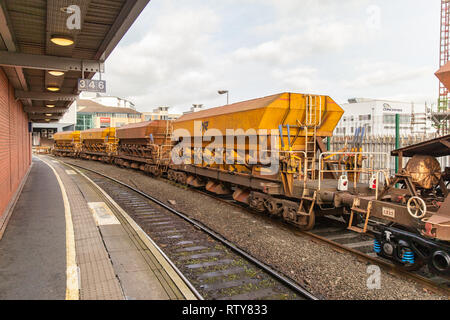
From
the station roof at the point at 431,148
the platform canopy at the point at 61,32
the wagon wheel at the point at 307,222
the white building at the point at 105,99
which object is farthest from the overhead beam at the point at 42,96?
the white building at the point at 105,99

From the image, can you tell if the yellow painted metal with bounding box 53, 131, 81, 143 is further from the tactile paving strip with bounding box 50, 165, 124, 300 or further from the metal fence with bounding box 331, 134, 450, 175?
the metal fence with bounding box 331, 134, 450, 175

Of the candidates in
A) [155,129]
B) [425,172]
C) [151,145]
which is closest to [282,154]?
[425,172]

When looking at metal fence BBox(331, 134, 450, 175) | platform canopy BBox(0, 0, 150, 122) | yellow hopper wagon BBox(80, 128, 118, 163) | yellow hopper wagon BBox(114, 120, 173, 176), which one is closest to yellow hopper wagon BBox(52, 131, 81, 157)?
yellow hopper wagon BBox(80, 128, 118, 163)

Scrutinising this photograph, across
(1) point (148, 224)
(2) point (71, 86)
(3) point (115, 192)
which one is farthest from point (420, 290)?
(2) point (71, 86)

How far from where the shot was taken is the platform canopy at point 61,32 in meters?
5.66

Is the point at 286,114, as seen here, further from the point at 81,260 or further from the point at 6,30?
the point at 6,30

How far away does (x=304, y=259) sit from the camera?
620 centimetres

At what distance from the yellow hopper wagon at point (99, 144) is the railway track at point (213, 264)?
19.2 meters

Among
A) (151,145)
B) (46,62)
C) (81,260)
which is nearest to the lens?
(81,260)

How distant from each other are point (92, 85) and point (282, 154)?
230 inches

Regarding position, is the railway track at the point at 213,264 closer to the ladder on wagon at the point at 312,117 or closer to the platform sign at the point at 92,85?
the ladder on wagon at the point at 312,117

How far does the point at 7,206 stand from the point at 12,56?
14.5ft

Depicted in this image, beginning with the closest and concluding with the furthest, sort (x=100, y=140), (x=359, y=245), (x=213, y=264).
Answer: (x=213, y=264) < (x=359, y=245) < (x=100, y=140)

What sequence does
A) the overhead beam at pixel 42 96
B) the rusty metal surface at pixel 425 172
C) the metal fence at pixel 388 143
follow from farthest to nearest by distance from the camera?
the overhead beam at pixel 42 96 < the metal fence at pixel 388 143 < the rusty metal surface at pixel 425 172
